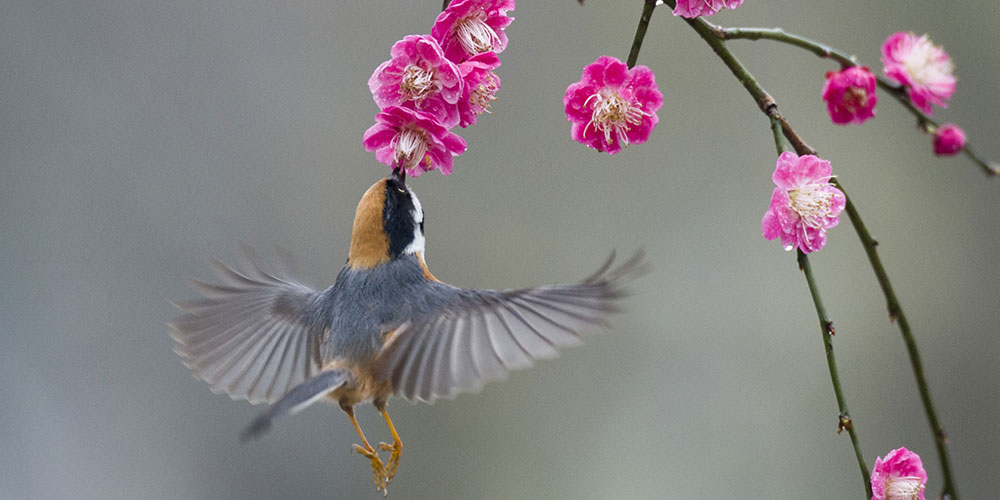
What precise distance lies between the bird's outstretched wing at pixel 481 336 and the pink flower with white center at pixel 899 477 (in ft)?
1.24

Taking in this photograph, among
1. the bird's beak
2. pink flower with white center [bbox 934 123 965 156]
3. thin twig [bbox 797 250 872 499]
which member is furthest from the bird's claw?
pink flower with white center [bbox 934 123 965 156]

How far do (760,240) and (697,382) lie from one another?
1.47 feet

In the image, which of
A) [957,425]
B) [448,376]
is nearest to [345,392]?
[448,376]

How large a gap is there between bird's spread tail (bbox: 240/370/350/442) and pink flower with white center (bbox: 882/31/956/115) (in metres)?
0.88

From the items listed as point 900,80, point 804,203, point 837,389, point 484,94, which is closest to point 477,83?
point 484,94

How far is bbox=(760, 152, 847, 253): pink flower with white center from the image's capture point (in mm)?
1095

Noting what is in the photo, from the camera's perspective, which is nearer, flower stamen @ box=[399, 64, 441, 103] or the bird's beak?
flower stamen @ box=[399, 64, 441, 103]

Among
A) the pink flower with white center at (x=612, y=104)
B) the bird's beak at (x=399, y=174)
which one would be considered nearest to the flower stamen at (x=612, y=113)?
the pink flower with white center at (x=612, y=104)

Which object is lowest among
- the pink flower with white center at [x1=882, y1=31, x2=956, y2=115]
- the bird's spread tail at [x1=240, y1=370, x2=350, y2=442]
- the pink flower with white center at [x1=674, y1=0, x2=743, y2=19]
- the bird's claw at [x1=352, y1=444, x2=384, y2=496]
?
the bird's claw at [x1=352, y1=444, x2=384, y2=496]

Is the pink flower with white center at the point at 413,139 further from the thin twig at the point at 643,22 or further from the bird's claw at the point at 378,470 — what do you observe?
the bird's claw at the point at 378,470

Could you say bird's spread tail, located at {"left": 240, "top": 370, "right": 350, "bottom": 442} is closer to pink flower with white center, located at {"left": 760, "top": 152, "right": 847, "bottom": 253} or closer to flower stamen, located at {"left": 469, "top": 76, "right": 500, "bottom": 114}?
flower stamen, located at {"left": 469, "top": 76, "right": 500, "bottom": 114}

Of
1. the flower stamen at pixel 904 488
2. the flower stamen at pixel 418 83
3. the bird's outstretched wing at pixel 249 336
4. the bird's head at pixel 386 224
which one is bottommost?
the flower stamen at pixel 904 488

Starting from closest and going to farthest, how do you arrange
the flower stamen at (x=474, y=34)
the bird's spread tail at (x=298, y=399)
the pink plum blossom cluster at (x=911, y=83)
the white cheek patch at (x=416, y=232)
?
1. the bird's spread tail at (x=298, y=399)
2. the flower stamen at (x=474, y=34)
3. the pink plum blossom cluster at (x=911, y=83)
4. the white cheek patch at (x=416, y=232)

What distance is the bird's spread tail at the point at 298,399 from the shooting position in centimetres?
99
